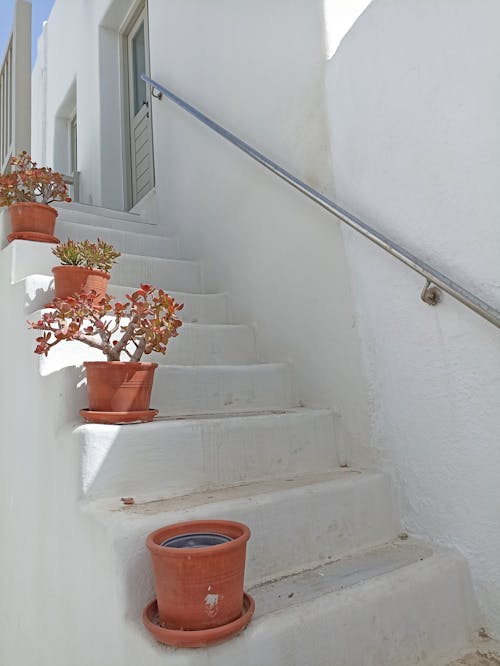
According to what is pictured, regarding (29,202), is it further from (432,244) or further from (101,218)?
(432,244)

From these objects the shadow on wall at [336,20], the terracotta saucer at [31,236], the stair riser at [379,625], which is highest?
the shadow on wall at [336,20]

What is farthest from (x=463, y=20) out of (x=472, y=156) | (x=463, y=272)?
(x=463, y=272)

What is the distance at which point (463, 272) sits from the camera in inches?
54.3

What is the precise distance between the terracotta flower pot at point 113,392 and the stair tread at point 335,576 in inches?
22.6

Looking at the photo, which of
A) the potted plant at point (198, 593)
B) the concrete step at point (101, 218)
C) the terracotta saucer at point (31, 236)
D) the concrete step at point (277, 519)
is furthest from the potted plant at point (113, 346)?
the concrete step at point (101, 218)

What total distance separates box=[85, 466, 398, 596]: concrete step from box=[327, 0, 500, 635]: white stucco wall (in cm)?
14

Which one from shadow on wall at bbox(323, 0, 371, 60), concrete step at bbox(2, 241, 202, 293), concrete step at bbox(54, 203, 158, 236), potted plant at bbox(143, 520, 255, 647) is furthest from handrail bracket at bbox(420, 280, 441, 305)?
concrete step at bbox(54, 203, 158, 236)

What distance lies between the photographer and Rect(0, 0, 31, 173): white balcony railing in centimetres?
286

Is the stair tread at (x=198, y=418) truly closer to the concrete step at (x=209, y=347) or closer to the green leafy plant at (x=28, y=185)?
the concrete step at (x=209, y=347)

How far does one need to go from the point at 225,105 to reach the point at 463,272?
1.73m

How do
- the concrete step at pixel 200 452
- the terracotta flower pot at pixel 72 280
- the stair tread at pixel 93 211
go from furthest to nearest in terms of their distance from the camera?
the stair tread at pixel 93 211, the terracotta flower pot at pixel 72 280, the concrete step at pixel 200 452

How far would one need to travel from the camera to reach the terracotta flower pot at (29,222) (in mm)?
2164

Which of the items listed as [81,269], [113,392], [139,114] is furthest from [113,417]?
[139,114]

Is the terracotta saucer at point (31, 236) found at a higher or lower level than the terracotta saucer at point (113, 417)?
higher
